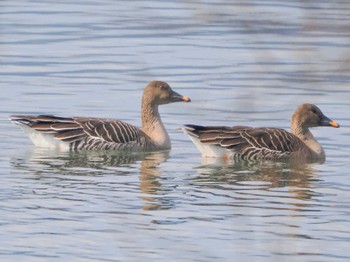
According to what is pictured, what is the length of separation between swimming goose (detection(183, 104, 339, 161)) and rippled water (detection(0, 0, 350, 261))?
0.96 ft

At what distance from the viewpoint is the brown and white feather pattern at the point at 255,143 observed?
14.8 metres

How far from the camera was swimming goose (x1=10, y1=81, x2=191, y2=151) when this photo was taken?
15039mm

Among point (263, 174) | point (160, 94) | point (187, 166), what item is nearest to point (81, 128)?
point (160, 94)

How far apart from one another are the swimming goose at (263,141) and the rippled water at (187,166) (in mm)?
291

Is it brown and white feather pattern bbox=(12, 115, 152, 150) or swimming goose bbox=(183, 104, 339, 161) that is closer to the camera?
swimming goose bbox=(183, 104, 339, 161)

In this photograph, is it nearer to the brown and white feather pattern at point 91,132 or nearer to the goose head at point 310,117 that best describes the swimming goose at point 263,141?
the goose head at point 310,117

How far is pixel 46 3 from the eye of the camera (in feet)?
91.8

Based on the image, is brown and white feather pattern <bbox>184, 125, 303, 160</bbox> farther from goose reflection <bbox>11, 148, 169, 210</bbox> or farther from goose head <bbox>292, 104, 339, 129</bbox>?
goose reflection <bbox>11, 148, 169, 210</bbox>

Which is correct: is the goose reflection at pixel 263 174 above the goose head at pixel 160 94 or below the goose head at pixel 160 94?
below

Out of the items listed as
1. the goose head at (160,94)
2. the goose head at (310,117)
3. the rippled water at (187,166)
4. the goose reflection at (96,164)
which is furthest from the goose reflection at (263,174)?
the goose head at (160,94)

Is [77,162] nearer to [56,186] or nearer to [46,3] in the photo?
[56,186]

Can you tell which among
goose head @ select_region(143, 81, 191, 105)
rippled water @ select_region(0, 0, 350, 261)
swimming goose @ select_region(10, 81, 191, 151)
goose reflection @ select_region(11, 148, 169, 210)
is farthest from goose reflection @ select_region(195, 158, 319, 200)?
goose head @ select_region(143, 81, 191, 105)

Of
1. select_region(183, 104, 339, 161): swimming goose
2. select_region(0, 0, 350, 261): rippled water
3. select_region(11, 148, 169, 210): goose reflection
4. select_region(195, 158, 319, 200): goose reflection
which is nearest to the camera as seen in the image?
select_region(0, 0, 350, 261): rippled water

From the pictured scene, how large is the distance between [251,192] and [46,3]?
16891 mm
